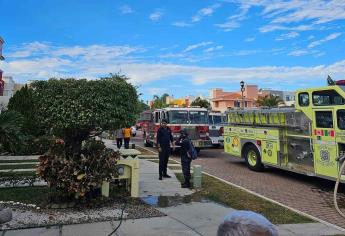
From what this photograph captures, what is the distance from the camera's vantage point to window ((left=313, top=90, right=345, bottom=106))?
10.3 metres

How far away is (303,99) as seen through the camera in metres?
11.5

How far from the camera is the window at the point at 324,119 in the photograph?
1041cm

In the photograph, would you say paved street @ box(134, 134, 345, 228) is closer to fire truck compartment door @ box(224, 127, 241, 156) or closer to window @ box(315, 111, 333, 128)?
fire truck compartment door @ box(224, 127, 241, 156)

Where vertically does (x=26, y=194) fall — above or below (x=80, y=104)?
below

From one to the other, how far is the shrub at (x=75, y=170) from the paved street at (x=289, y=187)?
450 centimetres

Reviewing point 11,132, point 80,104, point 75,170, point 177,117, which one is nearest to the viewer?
point 80,104

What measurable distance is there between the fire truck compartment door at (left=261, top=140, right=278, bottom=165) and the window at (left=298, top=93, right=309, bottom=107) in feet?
5.55

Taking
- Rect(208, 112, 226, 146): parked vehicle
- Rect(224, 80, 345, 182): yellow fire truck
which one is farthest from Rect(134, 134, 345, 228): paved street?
Rect(208, 112, 226, 146): parked vehicle

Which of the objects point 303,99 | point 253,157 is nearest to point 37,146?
point 253,157

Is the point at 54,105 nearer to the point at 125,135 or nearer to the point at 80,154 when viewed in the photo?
the point at 80,154

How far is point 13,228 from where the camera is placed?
626 cm

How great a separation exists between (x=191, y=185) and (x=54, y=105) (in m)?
4.94

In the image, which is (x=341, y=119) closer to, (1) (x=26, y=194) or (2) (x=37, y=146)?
(1) (x=26, y=194)

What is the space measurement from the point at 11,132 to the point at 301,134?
27.0ft
